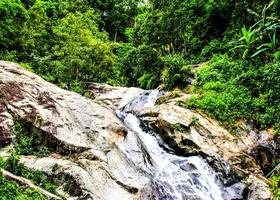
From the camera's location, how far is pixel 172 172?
11297 mm

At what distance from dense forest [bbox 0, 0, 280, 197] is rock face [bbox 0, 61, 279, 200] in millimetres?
1716

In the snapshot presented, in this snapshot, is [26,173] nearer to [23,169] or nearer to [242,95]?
[23,169]

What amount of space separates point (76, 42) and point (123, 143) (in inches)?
375

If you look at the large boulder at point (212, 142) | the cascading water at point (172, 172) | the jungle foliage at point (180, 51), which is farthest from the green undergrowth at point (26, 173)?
the jungle foliage at point (180, 51)

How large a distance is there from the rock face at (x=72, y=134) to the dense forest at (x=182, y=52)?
17.6ft

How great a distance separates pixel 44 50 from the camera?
2181cm

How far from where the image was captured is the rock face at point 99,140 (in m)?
8.80

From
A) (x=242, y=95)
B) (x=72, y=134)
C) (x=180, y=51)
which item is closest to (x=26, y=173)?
(x=72, y=134)

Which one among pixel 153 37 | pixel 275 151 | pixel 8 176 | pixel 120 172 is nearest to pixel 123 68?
pixel 153 37

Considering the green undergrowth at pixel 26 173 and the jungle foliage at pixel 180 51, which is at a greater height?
the jungle foliage at pixel 180 51

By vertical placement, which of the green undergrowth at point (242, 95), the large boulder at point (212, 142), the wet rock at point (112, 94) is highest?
the green undergrowth at point (242, 95)

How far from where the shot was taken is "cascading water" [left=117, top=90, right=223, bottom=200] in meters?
10.4

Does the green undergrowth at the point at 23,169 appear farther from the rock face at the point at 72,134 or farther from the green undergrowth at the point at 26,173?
the rock face at the point at 72,134

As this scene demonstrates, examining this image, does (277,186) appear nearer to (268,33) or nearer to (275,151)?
(275,151)
